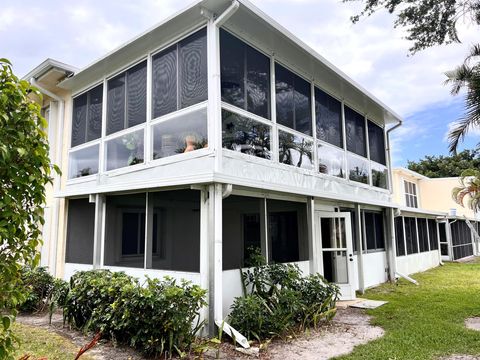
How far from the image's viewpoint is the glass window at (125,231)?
7.23m

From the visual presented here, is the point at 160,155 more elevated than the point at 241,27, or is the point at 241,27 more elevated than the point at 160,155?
the point at 241,27

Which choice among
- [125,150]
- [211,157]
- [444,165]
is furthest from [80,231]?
[444,165]

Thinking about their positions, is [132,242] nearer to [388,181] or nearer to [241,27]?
[241,27]

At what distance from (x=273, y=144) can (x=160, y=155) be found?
2.28 m

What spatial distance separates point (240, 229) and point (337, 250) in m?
3.52

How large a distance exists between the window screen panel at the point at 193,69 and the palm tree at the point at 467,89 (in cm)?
558

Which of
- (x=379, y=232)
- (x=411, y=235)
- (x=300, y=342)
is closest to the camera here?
(x=300, y=342)

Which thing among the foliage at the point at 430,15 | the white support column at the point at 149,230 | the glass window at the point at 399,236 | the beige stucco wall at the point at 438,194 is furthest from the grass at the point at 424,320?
the beige stucco wall at the point at 438,194

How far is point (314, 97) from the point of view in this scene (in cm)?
921

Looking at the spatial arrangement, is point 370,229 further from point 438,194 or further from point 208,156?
point 438,194

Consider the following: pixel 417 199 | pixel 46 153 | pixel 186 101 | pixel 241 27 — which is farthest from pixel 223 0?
pixel 417 199

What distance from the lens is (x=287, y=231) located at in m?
7.80

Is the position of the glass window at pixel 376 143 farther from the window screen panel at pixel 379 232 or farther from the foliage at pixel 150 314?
the foliage at pixel 150 314

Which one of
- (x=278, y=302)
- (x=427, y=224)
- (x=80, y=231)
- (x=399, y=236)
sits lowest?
(x=278, y=302)
